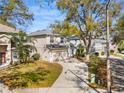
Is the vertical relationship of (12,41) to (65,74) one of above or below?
above

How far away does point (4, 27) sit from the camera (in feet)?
132

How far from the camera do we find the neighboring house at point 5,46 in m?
37.9

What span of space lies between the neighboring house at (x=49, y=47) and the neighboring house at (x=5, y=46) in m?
12.1

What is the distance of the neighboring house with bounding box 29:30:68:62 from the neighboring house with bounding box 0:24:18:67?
12104mm

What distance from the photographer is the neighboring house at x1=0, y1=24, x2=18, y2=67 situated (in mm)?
37944

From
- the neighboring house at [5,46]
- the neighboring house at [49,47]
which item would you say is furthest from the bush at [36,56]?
the neighboring house at [5,46]

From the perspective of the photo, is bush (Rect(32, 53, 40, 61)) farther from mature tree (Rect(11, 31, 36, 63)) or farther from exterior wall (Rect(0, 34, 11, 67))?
exterior wall (Rect(0, 34, 11, 67))

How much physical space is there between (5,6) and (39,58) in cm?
3505

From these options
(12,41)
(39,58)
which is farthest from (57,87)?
(39,58)

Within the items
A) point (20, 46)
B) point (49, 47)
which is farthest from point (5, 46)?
point (49, 47)

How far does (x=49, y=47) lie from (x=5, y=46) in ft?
46.2

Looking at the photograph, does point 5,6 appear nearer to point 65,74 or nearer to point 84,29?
point 65,74

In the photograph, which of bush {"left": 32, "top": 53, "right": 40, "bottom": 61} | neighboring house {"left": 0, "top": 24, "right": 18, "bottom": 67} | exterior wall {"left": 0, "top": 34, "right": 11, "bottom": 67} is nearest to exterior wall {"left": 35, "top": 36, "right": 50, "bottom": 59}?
bush {"left": 32, "top": 53, "right": 40, "bottom": 61}

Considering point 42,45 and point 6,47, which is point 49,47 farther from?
point 6,47
